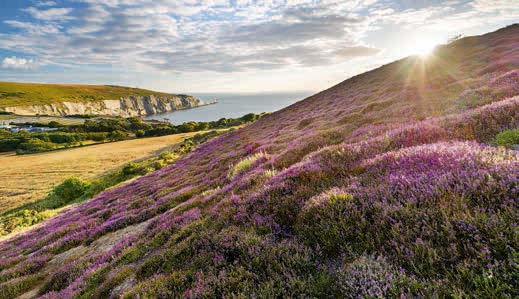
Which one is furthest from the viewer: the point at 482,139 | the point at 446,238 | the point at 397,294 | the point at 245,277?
the point at 482,139

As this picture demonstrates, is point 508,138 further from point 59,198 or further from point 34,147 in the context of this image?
point 34,147

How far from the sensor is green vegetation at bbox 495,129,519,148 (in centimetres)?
444

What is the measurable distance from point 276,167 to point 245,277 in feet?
17.5

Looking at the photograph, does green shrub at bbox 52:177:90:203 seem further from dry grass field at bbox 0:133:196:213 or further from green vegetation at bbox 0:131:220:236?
dry grass field at bbox 0:133:196:213

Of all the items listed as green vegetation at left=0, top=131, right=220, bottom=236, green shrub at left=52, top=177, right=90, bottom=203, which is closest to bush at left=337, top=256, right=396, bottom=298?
green vegetation at left=0, top=131, right=220, bottom=236

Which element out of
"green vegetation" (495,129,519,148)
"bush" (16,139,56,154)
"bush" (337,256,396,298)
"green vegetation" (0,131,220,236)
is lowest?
"green vegetation" (0,131,220,236)

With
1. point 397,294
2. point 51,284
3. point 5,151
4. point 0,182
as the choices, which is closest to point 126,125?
point 5,151

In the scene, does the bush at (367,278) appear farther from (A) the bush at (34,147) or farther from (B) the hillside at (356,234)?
(A) the bush at (34,147)

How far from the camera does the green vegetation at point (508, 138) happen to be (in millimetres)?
4441

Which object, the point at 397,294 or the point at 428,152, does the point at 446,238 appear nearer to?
the point at 397,294

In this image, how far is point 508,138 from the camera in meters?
4.55

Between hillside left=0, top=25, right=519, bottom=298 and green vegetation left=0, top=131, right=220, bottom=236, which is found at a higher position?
hillside left=0, top=25, right=519, bottom=298

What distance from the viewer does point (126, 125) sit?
12900 centimetres

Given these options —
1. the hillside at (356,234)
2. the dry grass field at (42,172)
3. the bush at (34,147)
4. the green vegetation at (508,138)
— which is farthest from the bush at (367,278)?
the bush at (34,147)
